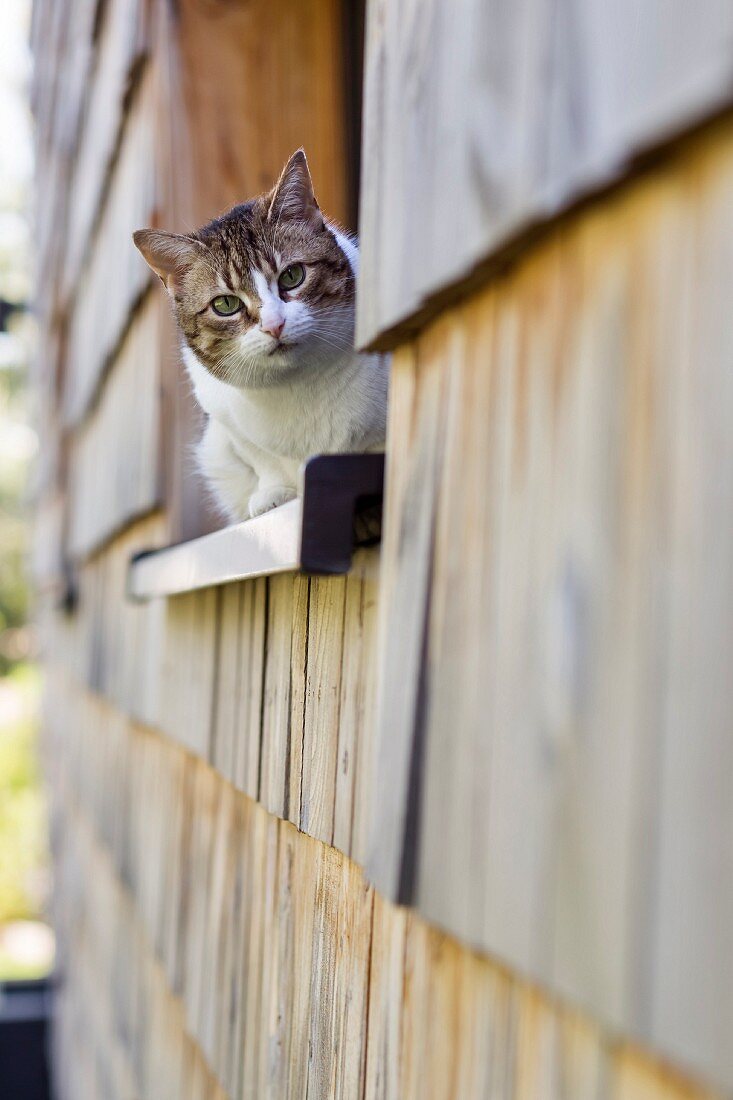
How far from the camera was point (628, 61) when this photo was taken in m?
0.58

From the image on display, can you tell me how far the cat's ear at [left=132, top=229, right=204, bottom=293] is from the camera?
1961 millimetres

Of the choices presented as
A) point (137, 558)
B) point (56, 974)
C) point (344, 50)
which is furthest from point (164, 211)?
point (56, 974)

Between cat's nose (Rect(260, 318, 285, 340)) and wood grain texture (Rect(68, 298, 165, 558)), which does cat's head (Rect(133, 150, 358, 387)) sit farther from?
wood grain texture (Rect(68, 298, 165, 558))

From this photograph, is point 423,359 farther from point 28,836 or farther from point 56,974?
point 28,836

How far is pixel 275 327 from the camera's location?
173 centimetres

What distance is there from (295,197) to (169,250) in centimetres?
29

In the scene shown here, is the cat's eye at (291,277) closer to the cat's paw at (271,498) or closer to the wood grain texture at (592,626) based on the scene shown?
the cat's paw at (271,498)

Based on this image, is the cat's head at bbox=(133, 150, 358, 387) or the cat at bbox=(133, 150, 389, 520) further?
the cat's head at bbox=(133, 150, 358, 387)

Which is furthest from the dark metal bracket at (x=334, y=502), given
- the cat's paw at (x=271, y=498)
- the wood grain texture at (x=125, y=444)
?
the wood grain texture at (x=125, y=444)

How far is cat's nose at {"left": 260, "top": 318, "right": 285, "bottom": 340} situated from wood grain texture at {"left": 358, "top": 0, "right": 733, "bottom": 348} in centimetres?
65

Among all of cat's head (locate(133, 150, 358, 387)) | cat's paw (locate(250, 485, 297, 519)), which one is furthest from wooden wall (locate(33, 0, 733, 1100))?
cat's head (locate(133, 150, 358, 387))

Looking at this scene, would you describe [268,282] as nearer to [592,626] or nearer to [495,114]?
[495,114]

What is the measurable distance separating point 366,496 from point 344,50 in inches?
68.5

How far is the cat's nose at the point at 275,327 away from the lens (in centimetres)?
173
